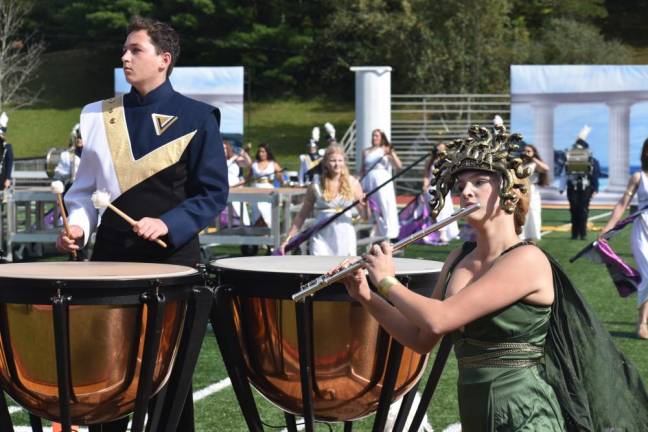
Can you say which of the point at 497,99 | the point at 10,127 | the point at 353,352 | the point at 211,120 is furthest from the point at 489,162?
the point at 10,127

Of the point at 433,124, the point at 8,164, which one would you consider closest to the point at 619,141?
the point at 8,164

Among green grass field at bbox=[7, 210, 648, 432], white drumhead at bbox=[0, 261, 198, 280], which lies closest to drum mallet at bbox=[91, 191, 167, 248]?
white drumhead at bbox=[0, 261, 198, 280]

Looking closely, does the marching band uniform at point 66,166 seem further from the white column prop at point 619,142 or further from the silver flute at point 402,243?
the silver flute at point 402,243

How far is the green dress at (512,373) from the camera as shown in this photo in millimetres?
3230

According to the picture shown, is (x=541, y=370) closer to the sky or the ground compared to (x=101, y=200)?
A: closer to the ground

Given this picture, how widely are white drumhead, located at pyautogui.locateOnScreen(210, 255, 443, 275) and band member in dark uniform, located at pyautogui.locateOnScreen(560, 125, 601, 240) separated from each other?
1403cm

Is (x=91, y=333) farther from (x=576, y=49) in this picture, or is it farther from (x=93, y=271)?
(x=576, y=49)

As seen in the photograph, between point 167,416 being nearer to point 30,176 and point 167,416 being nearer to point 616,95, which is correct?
point 616,95

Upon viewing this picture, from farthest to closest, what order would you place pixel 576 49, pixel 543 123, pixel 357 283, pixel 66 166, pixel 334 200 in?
pixel 576 49 → pixel 543 123 → pixel 66 166 → pixel 334 200 → pixel 357 283

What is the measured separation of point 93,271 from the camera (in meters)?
3.90

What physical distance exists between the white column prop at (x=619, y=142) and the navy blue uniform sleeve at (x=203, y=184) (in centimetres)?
2076

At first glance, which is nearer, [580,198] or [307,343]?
[307,343]

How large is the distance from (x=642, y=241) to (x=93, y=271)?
6.20 m

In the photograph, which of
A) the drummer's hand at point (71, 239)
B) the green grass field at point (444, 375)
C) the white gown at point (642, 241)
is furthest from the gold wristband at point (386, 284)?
the white gown at point (642, 241)
